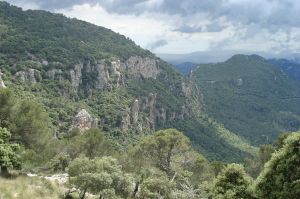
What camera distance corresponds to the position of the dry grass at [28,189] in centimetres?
3067

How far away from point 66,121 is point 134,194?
118 meters

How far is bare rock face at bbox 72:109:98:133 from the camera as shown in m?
161

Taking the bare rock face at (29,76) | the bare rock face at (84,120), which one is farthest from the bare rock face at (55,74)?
the bare rock face at (84,120)

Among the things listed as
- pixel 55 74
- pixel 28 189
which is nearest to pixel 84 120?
pixel 55 74

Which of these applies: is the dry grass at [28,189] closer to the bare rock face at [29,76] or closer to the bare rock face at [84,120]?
the bare rock face at [84,120]

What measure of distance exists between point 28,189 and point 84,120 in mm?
133566

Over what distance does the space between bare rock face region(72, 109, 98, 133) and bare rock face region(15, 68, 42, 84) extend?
66.2 feet

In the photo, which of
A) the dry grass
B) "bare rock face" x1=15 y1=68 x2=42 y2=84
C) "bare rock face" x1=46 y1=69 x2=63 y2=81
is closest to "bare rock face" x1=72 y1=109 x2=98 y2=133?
"bare rock face" x1=15 y1=68 x2=42 y2=84

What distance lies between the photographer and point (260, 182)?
29.5 m

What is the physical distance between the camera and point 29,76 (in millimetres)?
170750

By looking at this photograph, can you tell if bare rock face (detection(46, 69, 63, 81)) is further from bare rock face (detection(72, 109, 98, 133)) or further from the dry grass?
the dry grass

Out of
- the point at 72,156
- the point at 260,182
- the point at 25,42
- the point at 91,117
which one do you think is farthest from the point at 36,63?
the point at 260,182

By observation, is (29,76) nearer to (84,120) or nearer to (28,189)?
(84,120)

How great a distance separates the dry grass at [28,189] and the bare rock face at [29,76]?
428 ft
